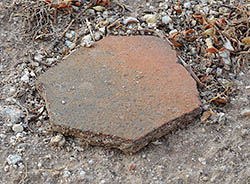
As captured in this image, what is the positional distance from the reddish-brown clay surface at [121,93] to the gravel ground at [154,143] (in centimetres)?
10

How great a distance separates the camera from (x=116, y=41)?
8.50ft

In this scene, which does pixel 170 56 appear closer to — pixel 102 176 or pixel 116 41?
pixel 116 41

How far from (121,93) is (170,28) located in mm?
772

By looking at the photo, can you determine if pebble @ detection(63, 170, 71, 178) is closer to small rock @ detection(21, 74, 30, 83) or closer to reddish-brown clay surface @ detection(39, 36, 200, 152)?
reddish-brown clay surface @ detection(39, 36, 200, 152)

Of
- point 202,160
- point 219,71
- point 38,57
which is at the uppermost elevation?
point 38,57

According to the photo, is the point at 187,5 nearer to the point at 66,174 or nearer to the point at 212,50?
the point at 212,50

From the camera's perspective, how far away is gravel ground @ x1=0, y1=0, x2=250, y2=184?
6.40ft

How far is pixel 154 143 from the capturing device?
6.77ft

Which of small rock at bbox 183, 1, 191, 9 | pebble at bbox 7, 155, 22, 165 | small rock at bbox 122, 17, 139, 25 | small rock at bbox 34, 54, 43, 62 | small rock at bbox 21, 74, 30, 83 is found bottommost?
pebble at bbox 7, 155, 22, 165

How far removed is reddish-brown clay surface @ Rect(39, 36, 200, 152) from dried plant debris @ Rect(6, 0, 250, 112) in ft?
0.48

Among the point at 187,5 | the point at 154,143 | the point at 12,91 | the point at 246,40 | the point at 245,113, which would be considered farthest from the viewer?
the point at 187,5

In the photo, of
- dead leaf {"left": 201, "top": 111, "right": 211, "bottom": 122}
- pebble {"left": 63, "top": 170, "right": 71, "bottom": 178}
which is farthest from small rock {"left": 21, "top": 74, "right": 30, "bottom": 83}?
dead leaf {"left": 201, "top": 111, "right": 211, "bottom": 122}

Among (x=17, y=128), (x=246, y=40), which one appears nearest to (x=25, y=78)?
(x=17, y=128)

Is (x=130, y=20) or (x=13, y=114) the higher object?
(x=130, y=20)
